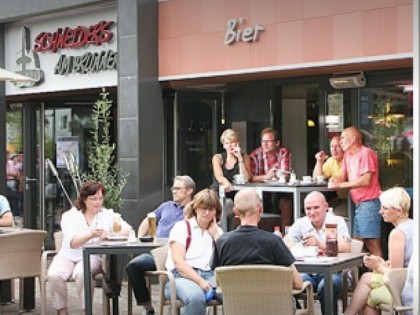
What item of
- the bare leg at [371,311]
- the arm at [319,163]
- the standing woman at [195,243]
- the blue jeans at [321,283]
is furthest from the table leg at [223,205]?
the bare leg at [371,311]

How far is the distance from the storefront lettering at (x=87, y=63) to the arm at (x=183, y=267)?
573 centimetres

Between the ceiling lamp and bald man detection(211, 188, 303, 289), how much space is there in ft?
13.7

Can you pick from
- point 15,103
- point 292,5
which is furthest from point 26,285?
point 15,103

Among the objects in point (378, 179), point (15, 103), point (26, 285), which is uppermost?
point (15, 103)

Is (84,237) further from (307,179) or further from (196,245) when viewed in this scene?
(307,179)

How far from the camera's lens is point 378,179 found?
10219 mm

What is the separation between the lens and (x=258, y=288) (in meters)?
6.06

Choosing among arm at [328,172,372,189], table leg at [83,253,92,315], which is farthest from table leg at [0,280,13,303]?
arm at [328,172,372,189]

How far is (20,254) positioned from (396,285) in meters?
3.81

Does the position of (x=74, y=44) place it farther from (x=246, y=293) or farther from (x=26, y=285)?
(x=246, y=293)

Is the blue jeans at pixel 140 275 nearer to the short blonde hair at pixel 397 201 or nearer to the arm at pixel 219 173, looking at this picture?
the short blonde hair at pixel 397 201

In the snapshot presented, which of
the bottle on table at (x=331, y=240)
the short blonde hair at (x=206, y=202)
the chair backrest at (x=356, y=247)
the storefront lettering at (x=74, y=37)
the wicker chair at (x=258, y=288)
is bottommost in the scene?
the wicker chair at (x=258, y=288)

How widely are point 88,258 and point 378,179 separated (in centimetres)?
381

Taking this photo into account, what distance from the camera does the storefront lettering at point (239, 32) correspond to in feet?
35.1
